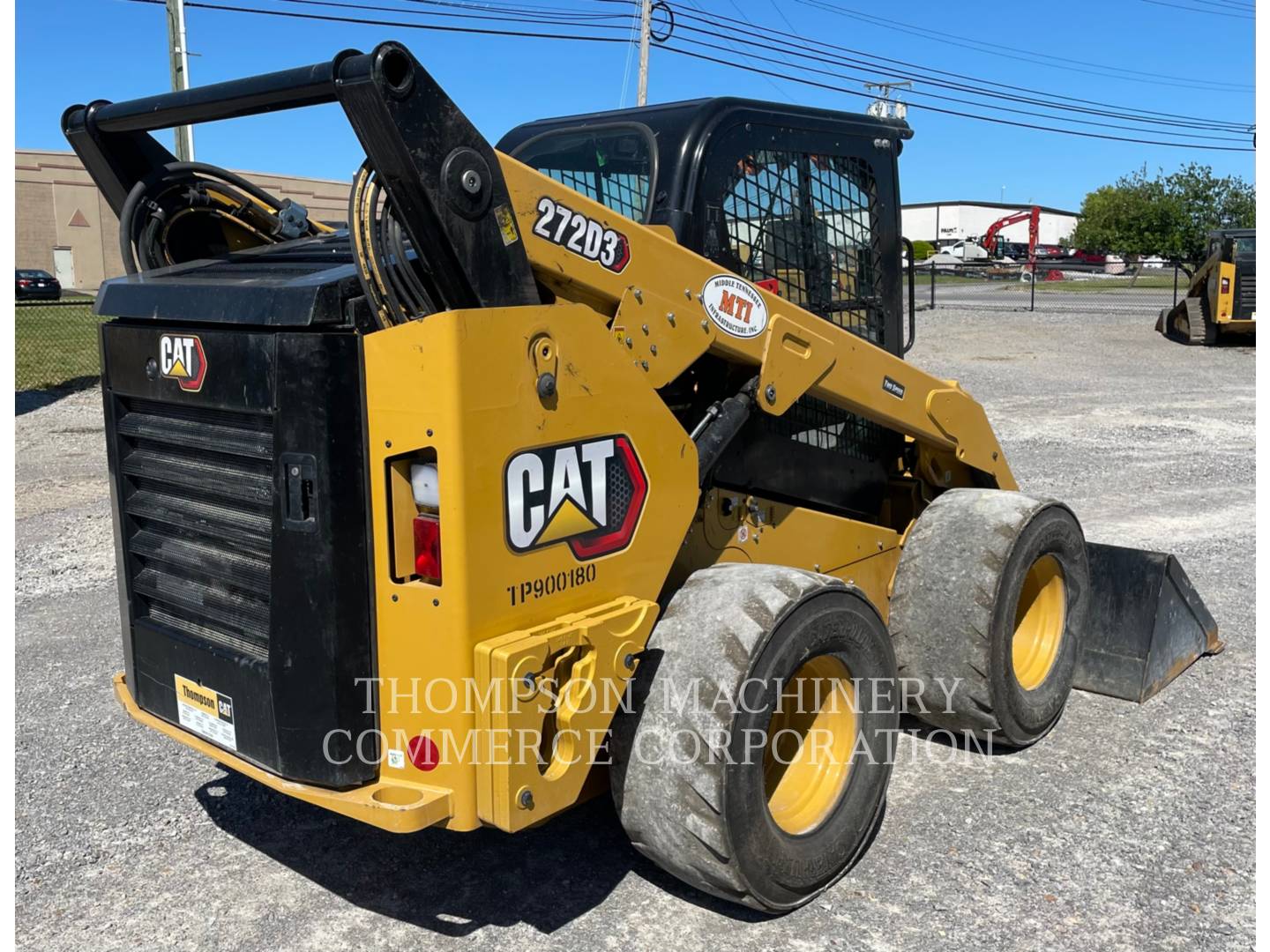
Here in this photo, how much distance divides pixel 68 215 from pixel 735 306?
177 ft

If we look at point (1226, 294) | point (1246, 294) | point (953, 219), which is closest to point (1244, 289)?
point (1246, 294)

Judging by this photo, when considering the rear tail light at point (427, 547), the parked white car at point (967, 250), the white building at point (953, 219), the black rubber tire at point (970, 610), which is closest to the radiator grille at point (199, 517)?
the rear tail light at point (427, 547)

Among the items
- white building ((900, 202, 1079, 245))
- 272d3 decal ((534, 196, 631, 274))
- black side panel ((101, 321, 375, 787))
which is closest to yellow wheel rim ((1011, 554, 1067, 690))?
272d3 decal ((534, 196, 631, 274))

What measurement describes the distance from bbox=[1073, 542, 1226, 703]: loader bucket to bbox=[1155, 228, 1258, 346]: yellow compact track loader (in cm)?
1728

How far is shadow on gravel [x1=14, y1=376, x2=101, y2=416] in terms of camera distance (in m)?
14.3

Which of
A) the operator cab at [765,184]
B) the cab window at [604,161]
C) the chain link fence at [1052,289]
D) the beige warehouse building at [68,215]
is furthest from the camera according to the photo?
the beige warehouse building at [68,215]

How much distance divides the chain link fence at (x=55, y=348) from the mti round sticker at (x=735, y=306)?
1090 cm

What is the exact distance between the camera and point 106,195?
12.7 feet

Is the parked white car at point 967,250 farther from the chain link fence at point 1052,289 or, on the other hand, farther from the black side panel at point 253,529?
the black side panel at point 253,529

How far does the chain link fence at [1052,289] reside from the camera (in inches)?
1136

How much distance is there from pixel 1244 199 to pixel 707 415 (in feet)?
212


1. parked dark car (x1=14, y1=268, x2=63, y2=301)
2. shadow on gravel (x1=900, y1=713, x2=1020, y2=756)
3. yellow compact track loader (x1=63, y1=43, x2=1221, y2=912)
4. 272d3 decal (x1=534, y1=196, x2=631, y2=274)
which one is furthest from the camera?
parked dark car (x1=14, y1=268, x2=63, y2=301)

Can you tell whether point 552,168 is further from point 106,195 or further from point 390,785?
point 390,785

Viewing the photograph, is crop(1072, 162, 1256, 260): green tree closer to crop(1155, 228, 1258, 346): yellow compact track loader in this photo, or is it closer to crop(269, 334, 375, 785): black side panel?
crop(1155, 228, 1258, 346): yellow compact track loader
